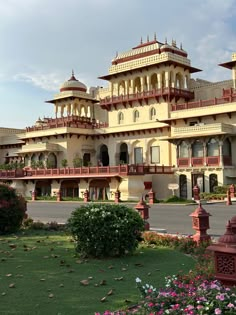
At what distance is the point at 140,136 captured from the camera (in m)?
42.5

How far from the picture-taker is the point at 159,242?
1063 cm

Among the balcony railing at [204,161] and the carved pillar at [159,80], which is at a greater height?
the carved pillar at [159,80]

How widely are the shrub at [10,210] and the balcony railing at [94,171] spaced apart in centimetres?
2263

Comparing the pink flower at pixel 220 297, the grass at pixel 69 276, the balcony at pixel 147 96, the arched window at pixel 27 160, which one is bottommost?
the grass at pixel 69 276

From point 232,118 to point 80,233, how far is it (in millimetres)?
28772

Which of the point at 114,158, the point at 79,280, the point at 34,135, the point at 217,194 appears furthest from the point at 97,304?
the point at 34,135

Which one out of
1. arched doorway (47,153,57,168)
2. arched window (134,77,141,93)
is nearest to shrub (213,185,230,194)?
arched window (134,77,141,93)

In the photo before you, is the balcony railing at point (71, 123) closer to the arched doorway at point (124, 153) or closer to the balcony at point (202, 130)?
the arched doorway at point (124, 153)

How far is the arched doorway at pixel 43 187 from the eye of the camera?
43844mm

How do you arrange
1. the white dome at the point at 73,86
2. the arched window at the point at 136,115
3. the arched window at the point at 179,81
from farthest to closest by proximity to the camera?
the white dome at the point at 73,86 → the arched window at the point at 136,115 → the arched window at the point at 179,81

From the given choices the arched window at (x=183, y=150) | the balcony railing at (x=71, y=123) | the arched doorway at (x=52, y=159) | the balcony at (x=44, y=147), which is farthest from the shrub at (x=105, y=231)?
the arched doorway at (x=52, y=159)

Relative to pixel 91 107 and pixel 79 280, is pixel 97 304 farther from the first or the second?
pixel 91 107

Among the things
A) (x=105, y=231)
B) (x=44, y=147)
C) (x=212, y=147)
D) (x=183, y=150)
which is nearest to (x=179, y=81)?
(x=183, y=150)

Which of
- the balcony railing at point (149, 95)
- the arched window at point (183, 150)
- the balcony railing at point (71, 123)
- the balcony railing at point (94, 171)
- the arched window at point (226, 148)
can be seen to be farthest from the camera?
the balcony railing at point (71, 123)
